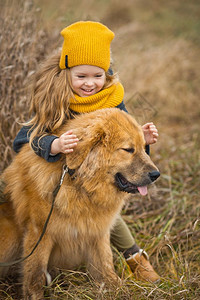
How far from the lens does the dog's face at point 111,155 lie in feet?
7.70

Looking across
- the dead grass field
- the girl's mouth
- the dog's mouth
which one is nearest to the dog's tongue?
the dog's mouth

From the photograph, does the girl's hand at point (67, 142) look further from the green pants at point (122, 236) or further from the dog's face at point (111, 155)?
the green pants at point (122, 236)

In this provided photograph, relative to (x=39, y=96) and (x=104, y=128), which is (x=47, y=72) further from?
(x=104, y=128)

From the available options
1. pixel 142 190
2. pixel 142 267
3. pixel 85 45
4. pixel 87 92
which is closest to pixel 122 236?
pixel 142 267

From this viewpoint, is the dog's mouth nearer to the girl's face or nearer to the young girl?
the young girl

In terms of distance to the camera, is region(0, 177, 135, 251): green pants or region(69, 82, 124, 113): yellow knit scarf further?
region(0, 177, 135, 251): green pants

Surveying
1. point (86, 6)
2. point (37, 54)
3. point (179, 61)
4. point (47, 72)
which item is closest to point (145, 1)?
point (86, 6)

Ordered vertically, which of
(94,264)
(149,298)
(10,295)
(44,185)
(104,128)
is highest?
(104,128)

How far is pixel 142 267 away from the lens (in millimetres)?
2936

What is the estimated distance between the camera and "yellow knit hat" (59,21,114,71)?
262 centimetres

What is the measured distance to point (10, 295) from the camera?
2812 mm

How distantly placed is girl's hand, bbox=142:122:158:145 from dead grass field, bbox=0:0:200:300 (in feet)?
2.76

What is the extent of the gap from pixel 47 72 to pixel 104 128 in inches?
33.6

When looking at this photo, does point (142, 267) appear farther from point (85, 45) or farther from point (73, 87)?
point (85, 45)
